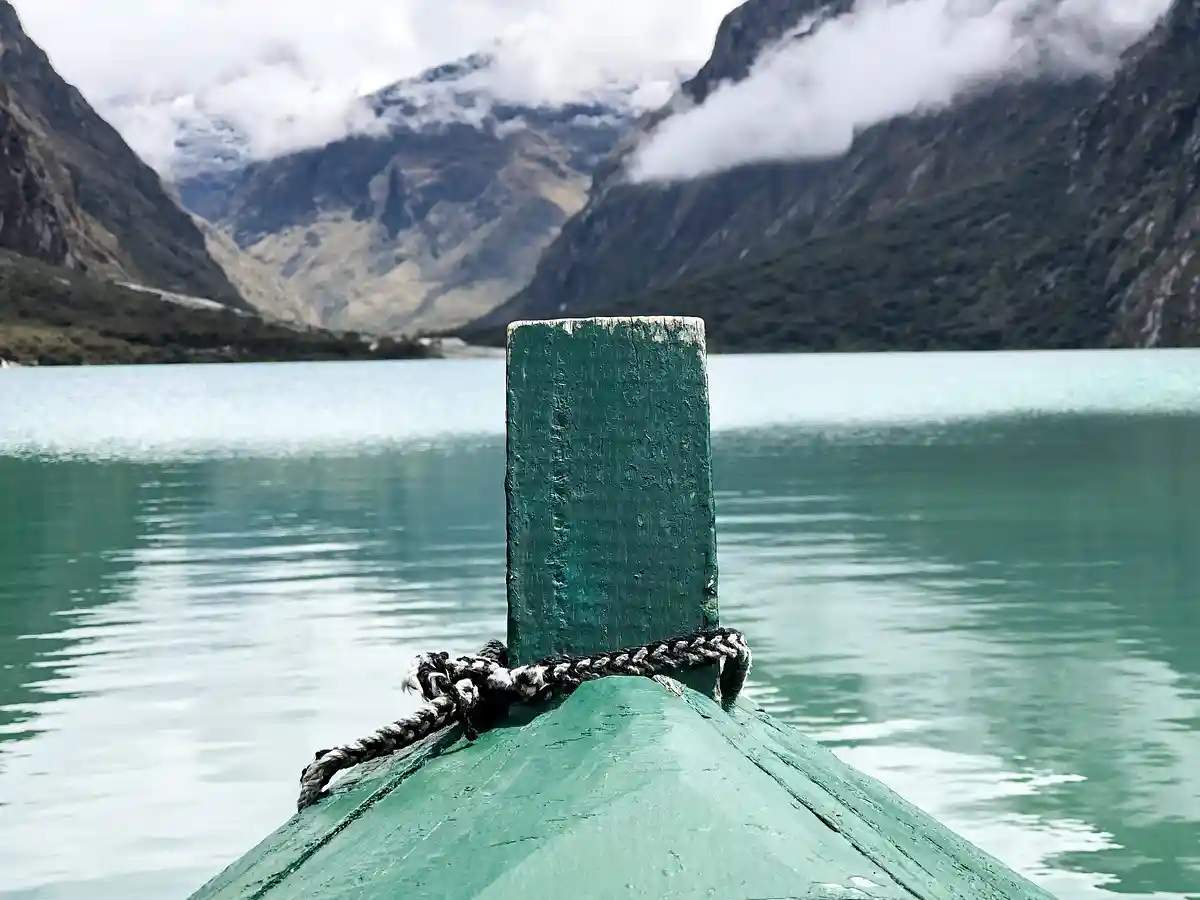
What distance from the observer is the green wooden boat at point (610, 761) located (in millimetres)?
2635

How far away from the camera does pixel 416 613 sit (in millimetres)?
18688

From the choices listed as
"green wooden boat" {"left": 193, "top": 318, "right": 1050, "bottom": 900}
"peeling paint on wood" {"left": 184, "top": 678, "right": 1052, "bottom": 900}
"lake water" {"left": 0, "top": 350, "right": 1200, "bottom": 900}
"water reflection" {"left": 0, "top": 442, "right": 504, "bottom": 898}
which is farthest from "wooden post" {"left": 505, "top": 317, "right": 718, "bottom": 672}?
"water reflection" {"left": 0, "top": 442, "right": 504, "bottom": 898}

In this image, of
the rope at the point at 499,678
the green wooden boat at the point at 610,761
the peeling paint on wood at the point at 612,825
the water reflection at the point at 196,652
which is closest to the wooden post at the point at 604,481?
the green wooden boat at the point at 610,761

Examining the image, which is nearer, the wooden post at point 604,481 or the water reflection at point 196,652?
the wooden post at point 604,481

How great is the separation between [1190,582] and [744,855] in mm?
19153

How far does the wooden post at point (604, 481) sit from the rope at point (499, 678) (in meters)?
0.12

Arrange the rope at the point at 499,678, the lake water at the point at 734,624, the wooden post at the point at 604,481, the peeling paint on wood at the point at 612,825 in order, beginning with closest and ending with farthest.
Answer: the peeling paint on wood at the point at 612,825
the rope at the point at 499,678
the wooden post at the point at 604,481
the lake water at the point at 734,624

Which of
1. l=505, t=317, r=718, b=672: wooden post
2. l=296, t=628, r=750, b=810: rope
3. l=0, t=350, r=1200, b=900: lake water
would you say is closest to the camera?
l=296, t=628, r=750, b=810: rope

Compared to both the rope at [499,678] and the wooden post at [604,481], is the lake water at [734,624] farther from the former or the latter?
the wooden post at [604,481]

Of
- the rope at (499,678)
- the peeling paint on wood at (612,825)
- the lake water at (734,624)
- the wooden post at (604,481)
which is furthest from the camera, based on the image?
the lake water at (734,624)

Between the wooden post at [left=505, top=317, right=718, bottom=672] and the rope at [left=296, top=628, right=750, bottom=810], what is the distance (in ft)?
0.40

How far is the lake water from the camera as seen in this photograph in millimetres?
10523

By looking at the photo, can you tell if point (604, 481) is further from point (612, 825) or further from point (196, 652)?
point (196, 652)

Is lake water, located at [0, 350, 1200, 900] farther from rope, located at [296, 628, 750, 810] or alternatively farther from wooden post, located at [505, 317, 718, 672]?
wooden post, located at [505, 317, 718, 672]
